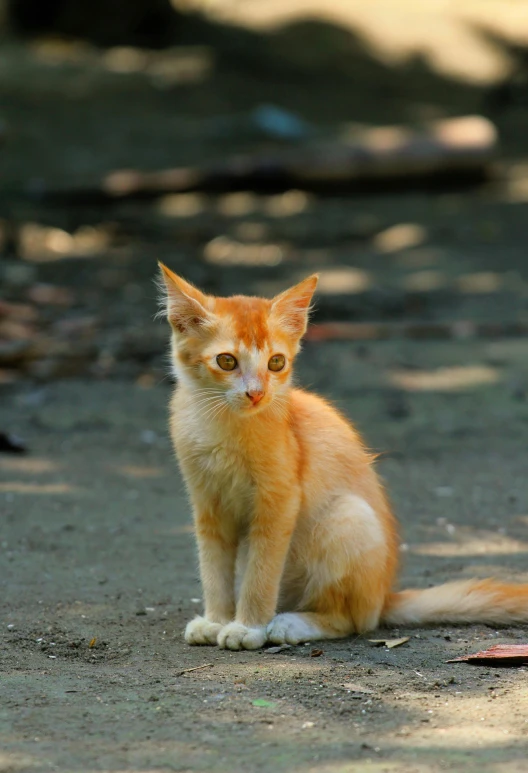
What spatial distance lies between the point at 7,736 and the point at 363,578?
158cm

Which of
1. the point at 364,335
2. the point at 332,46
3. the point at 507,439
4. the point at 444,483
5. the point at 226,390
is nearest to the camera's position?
the point at 226,390

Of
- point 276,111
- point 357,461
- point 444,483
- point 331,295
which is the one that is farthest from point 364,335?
point 276,111

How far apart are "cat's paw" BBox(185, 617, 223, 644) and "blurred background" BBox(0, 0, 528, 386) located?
15.1 feet

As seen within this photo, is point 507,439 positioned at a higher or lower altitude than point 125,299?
lower

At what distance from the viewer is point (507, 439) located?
775 cm

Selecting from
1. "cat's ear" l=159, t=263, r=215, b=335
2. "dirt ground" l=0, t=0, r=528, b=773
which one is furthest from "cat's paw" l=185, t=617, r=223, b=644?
"cat's ear" l=159, t=263, r=215, b=335

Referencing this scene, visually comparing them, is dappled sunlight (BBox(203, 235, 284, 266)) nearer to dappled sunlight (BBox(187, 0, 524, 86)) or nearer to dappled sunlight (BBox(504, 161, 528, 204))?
dappled sunlight (BBox(504, 161, 528, 204))

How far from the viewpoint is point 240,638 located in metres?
4.30

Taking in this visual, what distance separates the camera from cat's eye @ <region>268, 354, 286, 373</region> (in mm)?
4234

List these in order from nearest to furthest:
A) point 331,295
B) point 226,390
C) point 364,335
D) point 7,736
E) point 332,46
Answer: point 7,736
point 226,390
point 364,335
point 331,295
point 332,46

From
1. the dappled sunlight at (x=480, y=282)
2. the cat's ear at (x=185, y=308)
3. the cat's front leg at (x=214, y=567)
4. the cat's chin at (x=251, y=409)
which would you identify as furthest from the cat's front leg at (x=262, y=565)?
the dappled sunlight at (x=480, y=282)

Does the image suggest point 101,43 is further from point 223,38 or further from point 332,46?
point 332,46

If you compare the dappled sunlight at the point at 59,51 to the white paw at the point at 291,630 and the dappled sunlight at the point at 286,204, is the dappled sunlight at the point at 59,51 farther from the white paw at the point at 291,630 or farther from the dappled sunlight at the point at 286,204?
the white paw at the point at 291,630

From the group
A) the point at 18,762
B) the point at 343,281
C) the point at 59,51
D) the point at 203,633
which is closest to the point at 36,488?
the point at 203,633
